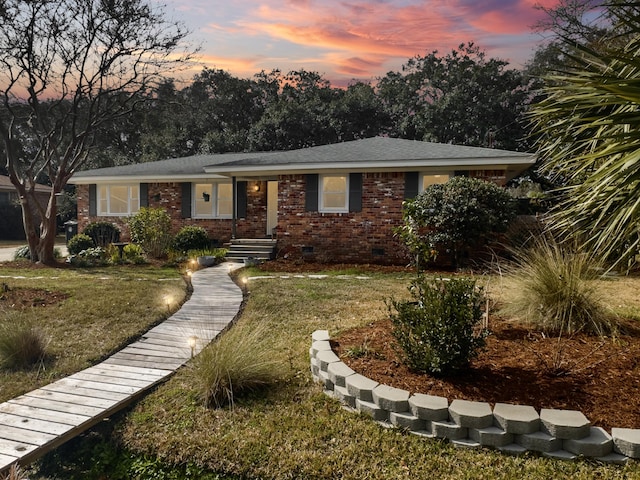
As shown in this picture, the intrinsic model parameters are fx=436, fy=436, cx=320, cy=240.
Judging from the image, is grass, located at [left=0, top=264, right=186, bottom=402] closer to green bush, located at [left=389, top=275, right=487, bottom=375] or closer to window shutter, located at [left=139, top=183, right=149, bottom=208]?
green bush, located at [left=389, top=275, right=487, bottom=375]

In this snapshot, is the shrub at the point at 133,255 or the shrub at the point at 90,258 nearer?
the shrub at the point at 90,258

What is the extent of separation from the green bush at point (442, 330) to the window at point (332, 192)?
902cm

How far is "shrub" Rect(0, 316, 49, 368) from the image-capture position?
5074 mm

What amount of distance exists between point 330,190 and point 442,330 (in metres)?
10.2

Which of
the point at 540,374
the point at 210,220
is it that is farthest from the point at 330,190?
the point at 540,374

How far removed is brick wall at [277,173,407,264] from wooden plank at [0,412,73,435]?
936 centimetres

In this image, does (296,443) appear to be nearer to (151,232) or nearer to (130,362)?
(130,362)

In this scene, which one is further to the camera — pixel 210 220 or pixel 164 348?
pixel 210 220

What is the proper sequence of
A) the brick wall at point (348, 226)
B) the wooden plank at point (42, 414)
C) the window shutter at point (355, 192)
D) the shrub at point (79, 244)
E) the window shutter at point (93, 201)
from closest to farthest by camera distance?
the wooden plank at point (42, 414) < the brick wall at point (348, 226) < the window shutter at point (355, 192) < the shrub at point (79, 244) < the window shutter at point (93, 201)

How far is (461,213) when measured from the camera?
1034 cm

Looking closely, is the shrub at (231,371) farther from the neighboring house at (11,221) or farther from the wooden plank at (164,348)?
the neighboring house at (11,221)

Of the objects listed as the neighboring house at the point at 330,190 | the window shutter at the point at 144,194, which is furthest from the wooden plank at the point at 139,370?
the window shutter at the point at 144,194

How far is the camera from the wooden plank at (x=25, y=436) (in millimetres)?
3485

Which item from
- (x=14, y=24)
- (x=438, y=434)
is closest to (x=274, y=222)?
(x=14, y=24)
